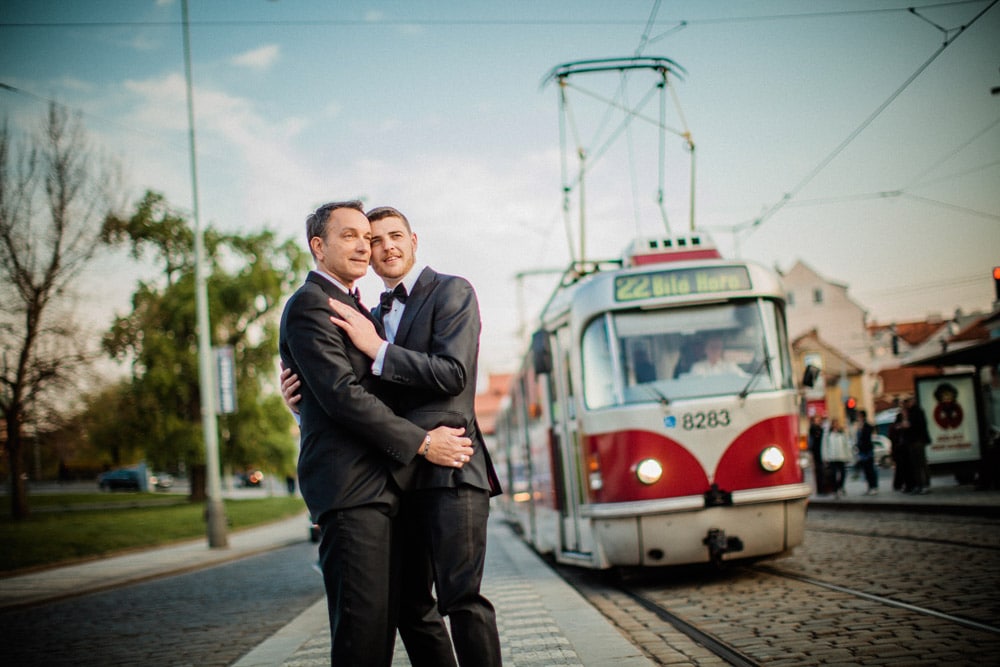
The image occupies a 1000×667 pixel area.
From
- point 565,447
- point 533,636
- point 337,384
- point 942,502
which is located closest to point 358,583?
point 337,384

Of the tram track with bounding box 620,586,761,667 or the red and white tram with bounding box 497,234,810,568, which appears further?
the red and white tram with bounding box 497,234,810,568

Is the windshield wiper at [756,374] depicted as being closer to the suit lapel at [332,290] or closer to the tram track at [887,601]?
the tram track at [887,601]

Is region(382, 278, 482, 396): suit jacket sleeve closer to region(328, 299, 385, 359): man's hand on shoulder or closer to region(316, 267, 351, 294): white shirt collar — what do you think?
region(328, 299, 385, 359): man's hand on shoulder

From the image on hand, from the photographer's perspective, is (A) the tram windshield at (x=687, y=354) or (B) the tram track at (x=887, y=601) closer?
(B) the tram track at (x=887, y=601)

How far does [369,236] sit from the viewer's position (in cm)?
332

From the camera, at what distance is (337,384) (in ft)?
9.59

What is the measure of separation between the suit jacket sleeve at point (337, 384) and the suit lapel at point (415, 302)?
0.84ft

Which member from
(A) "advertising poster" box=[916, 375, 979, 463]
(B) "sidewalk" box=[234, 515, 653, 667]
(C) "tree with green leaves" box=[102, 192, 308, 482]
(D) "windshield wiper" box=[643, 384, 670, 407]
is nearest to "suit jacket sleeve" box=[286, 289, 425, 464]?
(B) "sidewalk" box=[234, 515, 653, 667]

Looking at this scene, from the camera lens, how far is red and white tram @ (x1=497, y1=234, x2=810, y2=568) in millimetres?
7789

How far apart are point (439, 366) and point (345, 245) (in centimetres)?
57

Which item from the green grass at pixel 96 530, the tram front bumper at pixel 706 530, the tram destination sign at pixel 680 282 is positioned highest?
the tram destination sign at pixel 680 282

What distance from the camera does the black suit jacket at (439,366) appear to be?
3.03 m

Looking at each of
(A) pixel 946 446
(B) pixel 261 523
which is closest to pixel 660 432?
(A) pixel 946 446

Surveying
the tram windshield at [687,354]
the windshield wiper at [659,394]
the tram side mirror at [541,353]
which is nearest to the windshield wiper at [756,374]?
the tram windshield at [687,354]
